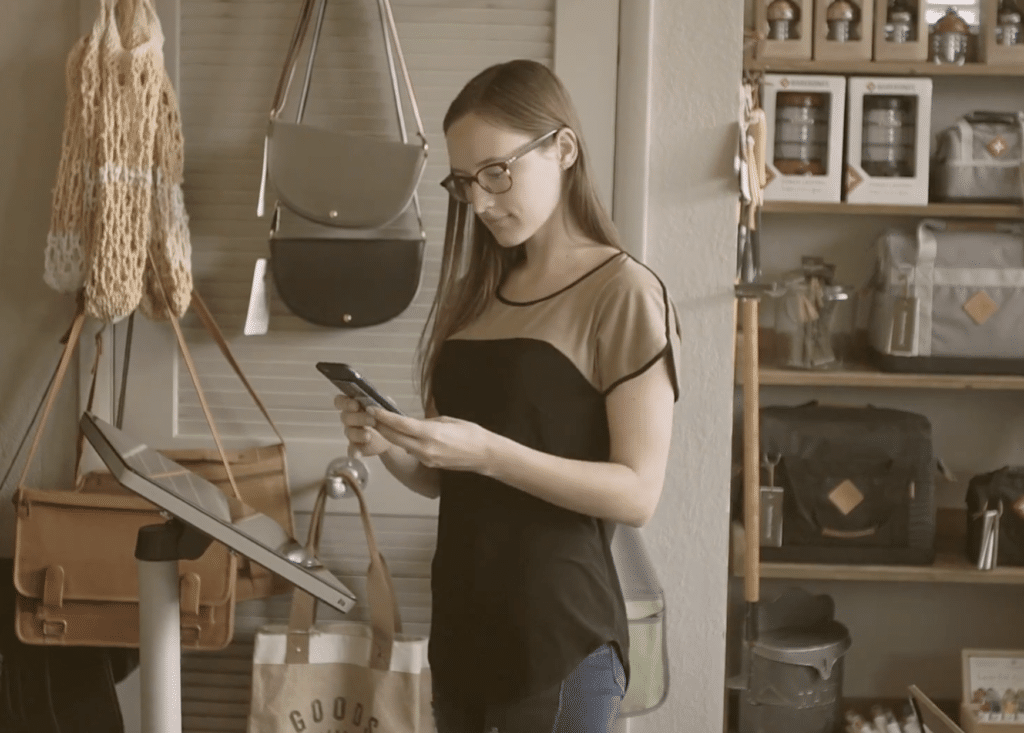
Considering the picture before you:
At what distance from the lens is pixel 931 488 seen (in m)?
2.87

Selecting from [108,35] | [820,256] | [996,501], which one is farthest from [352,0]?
[996,501]

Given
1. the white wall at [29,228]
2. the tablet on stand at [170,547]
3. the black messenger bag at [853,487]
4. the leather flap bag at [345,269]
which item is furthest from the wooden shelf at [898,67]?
the tablet on stand at [170,547]

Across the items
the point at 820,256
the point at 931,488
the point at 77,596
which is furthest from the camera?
the point at 820,256

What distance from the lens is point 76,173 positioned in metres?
2.02

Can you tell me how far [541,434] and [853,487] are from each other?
182 cm

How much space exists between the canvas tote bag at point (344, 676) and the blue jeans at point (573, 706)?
0.72 meters

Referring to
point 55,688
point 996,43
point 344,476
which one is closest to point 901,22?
point 996,43

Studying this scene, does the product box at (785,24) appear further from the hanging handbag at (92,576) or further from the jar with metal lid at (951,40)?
the hanging handbag at (92,576)

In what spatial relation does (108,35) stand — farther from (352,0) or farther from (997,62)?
(997,62)

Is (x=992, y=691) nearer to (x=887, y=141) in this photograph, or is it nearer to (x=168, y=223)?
(x=887, y=141)

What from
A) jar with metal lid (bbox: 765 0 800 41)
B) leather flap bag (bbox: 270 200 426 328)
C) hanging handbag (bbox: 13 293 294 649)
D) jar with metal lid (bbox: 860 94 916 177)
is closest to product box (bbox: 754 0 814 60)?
jar with metal lid (bbox: 765 0 800 41)

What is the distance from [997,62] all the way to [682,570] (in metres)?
1.65

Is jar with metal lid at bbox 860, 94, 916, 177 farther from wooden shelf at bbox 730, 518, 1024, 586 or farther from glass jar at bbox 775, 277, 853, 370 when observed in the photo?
wooden shelf at bbox 730, 518, 1024, 586

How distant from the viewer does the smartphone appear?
110 centimetres
